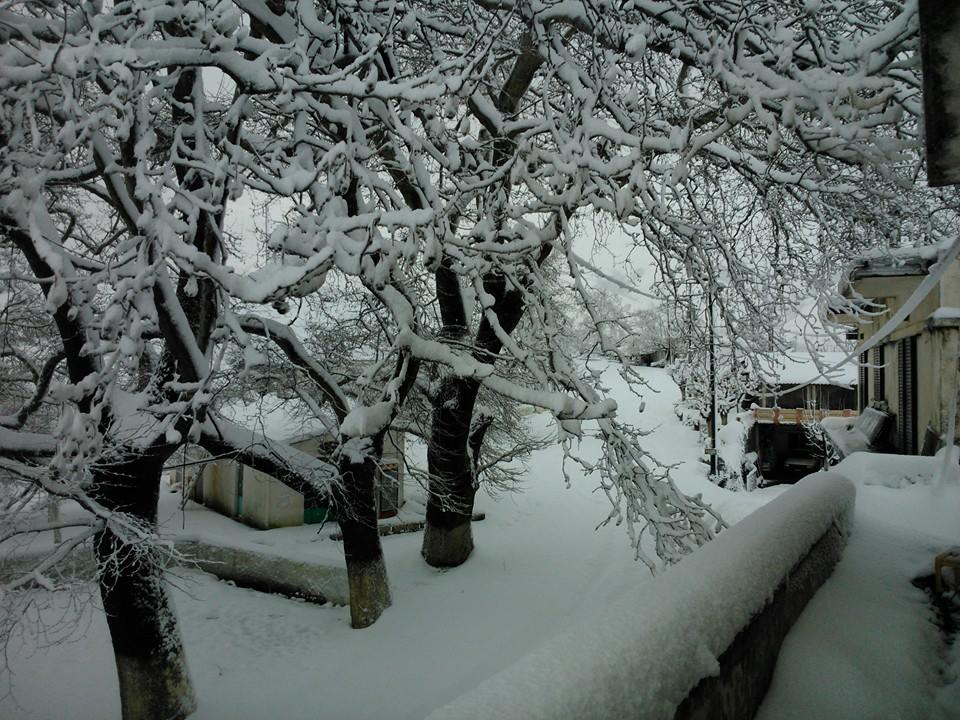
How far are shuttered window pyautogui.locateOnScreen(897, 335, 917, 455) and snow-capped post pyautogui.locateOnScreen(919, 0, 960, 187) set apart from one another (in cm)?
1285

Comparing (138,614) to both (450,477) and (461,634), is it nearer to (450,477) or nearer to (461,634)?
(461,634)

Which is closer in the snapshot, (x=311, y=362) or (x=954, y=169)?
(x=954, y=169)

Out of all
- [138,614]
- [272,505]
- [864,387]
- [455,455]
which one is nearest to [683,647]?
[138,614]

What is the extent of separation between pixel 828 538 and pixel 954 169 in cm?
319

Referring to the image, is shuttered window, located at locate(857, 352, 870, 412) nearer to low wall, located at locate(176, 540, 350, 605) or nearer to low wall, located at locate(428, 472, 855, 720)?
low wall, located at locate(176, 540, 350, 605)

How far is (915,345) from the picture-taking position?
13.3 metres

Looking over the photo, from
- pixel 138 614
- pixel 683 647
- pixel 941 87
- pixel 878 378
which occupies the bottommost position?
pixel 138 614

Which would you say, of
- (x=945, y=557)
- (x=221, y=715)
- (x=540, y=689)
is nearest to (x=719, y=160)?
(x=945, y=557)

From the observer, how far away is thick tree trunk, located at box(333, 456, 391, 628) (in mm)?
9172

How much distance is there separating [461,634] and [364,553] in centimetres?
183

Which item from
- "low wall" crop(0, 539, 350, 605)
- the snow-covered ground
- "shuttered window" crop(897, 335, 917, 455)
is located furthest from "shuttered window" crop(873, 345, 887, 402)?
"low wall" crop(0, 539, 350, 605)

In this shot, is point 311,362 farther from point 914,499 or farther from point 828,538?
point 914,499

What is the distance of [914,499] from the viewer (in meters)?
7.21

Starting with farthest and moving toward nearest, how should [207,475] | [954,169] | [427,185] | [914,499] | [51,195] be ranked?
[207,475], [51,195], [914,499], [427,185], [954,169]
